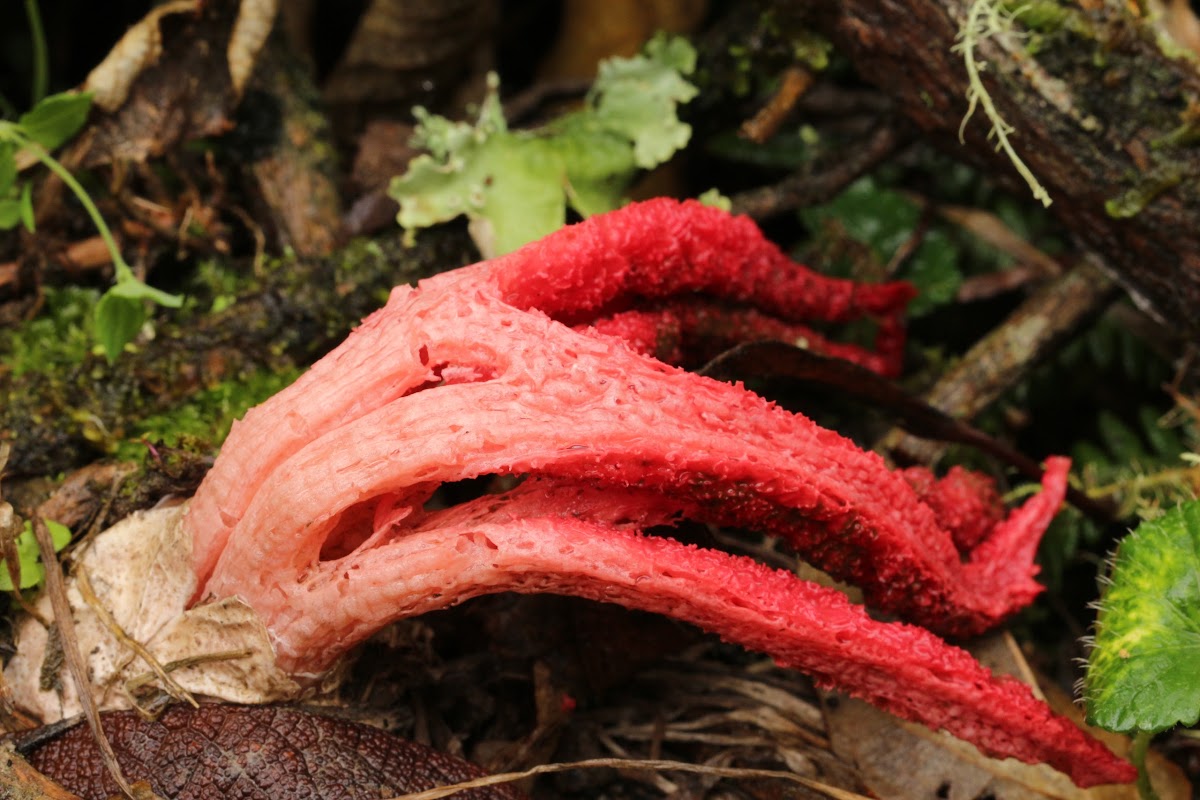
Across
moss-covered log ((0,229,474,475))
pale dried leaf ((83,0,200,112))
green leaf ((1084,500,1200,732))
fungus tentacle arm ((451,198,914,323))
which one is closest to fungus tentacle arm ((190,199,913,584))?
fungus tentacle arm ((451,198,914,323))

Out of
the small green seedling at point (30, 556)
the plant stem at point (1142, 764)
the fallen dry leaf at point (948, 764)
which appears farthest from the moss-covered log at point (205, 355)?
the plant stem at point (1142, 764)

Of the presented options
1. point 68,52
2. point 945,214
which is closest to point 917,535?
point 945,214

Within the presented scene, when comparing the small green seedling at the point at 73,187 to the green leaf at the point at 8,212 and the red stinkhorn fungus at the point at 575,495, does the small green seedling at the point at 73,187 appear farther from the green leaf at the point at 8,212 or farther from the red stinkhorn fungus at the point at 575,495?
the red stinkhorn fungus at the point at 575,495

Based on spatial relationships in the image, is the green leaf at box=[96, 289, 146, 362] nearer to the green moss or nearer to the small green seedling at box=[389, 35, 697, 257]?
the green moss

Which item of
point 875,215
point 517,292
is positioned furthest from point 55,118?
point 875,215

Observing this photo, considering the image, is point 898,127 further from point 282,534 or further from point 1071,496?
point 282,534

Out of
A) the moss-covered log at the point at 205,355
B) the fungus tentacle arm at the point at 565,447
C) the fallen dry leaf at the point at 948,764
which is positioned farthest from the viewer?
the moss-covered log at the point at 205,355
